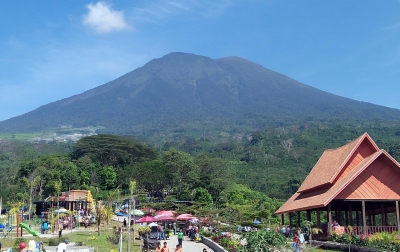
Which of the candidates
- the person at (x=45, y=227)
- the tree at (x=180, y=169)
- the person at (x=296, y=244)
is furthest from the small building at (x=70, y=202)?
the person at (x=296, y=244)

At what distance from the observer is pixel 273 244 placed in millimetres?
13367

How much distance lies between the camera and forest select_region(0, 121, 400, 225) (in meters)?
51.5

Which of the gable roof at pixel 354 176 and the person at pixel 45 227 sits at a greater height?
the gable roof at pixel 354 176

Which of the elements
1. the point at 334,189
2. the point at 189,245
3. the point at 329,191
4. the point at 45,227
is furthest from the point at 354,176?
the point at 45,227

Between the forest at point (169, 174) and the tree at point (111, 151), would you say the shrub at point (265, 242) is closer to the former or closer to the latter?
the forest at point (169, 174)

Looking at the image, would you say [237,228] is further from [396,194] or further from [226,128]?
[226,128]

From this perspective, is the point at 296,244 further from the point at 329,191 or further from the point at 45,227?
the point at 45,227

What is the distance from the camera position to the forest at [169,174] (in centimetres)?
5153

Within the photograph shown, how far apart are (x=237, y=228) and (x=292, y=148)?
260 feet

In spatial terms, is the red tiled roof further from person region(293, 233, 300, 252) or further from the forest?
the forest

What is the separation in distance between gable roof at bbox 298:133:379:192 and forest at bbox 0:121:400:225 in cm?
509

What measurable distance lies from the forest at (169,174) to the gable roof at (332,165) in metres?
5.09

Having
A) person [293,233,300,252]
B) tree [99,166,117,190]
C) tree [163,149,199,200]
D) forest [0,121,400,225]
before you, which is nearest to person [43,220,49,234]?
forest [0,121,400,225]

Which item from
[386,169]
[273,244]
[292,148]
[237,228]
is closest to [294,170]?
[292,148]
